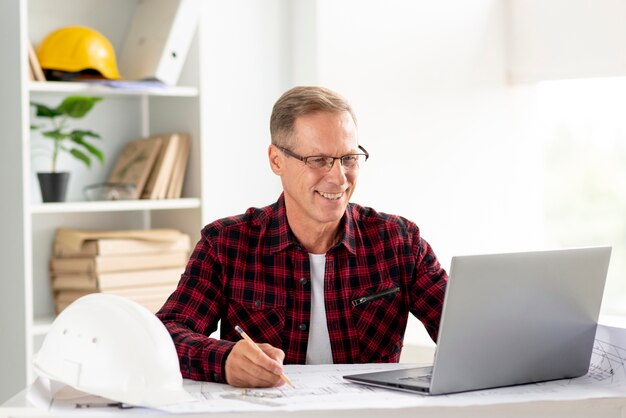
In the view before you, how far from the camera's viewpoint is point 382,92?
3234 mm

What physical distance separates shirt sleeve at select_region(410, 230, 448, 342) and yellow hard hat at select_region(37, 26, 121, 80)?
52.2 inches

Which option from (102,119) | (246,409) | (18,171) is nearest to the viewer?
(246,409)

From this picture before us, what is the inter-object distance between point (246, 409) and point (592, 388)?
608mm

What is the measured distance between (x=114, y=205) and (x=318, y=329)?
3.80ft

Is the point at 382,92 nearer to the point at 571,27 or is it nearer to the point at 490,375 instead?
the point at 571,27

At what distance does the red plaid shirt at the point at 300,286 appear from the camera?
2.09 meters

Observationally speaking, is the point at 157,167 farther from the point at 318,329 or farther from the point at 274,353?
the point at 274,353

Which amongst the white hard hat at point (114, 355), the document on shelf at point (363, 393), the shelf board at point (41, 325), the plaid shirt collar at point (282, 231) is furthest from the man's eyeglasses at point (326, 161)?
the shelf board at point (41, 325)

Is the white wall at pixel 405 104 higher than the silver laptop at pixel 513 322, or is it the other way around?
the white wall at pixel 405 104

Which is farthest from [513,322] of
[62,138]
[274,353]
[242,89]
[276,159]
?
[242,89]

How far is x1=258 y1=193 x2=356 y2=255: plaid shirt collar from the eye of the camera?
2.13 m

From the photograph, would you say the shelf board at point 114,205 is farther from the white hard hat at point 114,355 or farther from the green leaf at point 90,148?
the white hard hat at point 114,355

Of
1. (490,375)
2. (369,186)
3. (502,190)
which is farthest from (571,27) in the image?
(490,375)

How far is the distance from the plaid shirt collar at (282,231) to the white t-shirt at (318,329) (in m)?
0.08
